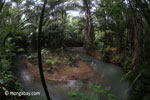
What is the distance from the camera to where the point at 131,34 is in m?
2.06

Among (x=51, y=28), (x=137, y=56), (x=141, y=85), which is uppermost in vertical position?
(x=51, y=28)

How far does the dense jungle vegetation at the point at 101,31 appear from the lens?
1.54m

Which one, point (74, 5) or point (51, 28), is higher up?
point (74, 5)

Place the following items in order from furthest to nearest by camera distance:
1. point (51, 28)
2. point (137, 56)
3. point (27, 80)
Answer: point (51, 28) → point (27, 80) → point (137, 56)

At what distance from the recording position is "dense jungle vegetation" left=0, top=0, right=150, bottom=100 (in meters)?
1.54

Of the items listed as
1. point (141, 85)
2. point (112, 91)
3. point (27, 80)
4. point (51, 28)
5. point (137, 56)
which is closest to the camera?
point (137, 56)

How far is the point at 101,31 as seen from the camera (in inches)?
311

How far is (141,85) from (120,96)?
2.34ft

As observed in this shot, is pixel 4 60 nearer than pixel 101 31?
Yes

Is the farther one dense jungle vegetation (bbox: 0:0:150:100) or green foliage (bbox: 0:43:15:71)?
green foliage (bbox: 0:43:15:71)

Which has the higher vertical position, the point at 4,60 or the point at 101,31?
the point at 101,31

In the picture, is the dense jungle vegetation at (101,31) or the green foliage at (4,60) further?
the green foliage at (4,60)

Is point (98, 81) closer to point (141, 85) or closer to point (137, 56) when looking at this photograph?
point (141, 85)

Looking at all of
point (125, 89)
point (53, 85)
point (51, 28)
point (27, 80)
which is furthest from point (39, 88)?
point (51, 28)
